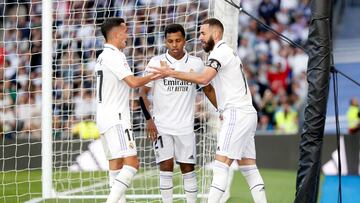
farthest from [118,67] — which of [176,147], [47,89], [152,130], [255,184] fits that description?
[47,89]

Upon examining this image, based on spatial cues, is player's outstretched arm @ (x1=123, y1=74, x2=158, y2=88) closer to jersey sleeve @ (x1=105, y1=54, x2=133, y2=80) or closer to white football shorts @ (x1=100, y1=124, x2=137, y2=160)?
jersey sleeve @ (x1=105, y1=54, x2=133, y2=80)

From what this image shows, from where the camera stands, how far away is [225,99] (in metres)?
7.94

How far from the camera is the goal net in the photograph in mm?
10969

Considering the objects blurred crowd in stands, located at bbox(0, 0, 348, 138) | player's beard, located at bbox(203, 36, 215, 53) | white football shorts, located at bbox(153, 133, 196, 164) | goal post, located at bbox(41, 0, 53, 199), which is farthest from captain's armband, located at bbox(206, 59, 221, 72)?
goal post, located at bbox(41, 0, 53, 199)

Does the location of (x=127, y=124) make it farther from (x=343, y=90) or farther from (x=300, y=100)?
(x=343, y=90)

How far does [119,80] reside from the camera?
7840mm

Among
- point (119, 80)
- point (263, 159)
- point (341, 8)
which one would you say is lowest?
point (263, 159)

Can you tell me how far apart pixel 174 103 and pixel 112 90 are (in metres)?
0.91

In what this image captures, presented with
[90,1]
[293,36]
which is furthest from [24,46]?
[293,36]

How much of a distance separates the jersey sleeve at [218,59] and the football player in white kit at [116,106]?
606 mm

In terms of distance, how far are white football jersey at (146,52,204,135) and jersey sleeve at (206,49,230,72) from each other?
768mm

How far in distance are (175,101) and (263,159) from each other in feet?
26.8

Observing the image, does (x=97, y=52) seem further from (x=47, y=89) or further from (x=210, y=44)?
(x=210, y=44)

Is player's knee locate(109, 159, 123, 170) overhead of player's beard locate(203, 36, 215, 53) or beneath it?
beneath
